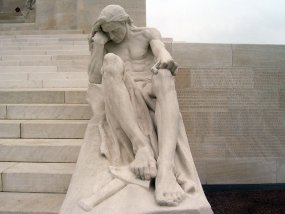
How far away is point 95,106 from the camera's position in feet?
13.0

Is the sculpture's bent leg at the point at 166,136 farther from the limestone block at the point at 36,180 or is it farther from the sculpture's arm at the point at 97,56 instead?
the limestone block at the point at 36,180

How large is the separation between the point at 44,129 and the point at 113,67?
4.95 ft

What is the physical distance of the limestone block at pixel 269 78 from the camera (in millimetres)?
5148

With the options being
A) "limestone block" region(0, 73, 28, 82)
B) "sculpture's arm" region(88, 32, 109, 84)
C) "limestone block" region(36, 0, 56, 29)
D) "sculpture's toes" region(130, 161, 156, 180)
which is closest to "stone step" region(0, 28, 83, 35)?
"limestone block" region(36, 0, 56, 29)

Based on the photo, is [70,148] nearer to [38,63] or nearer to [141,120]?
[141,120]

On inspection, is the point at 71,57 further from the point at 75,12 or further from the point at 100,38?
the point at 75,12

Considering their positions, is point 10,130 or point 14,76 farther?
point 14,76

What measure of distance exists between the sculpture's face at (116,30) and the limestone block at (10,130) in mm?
1660

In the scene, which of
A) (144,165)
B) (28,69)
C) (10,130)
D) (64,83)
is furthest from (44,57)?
(144,165)

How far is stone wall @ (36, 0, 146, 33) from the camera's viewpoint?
12109mm

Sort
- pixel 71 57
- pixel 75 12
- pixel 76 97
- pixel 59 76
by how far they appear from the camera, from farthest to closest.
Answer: pixel 75 12 → pixel 71 57 → pixel 59 76 → pixel 76 97

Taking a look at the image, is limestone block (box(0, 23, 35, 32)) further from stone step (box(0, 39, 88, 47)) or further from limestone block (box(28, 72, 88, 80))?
limestone block (box(28, 72, 88, 80))

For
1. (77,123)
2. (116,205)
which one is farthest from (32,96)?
(116,205)

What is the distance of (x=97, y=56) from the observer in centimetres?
389
